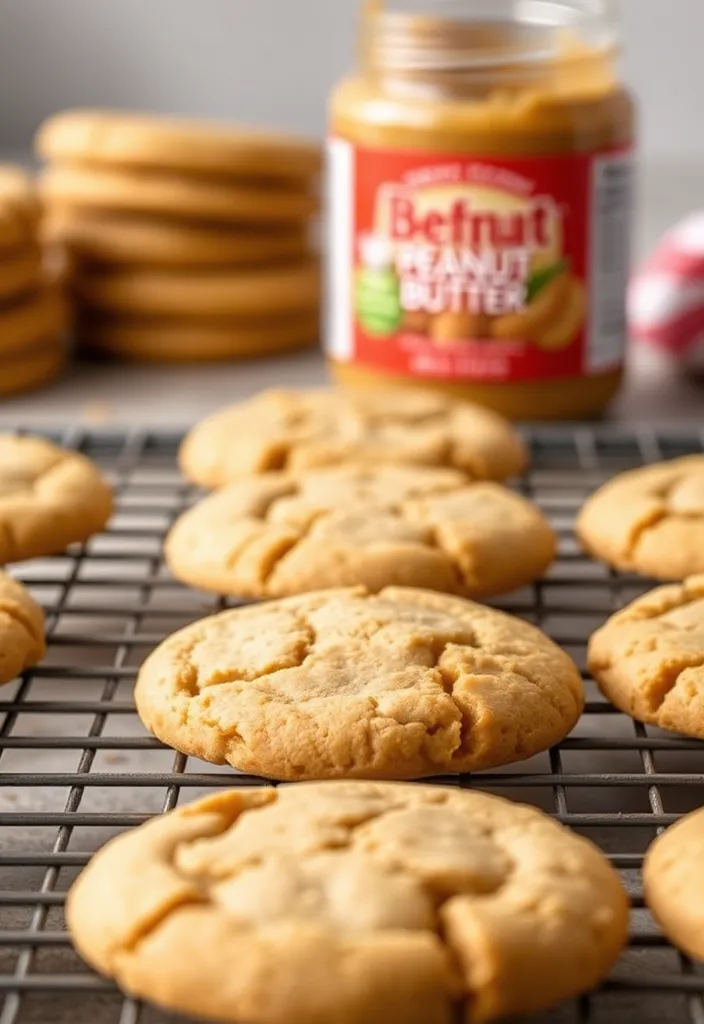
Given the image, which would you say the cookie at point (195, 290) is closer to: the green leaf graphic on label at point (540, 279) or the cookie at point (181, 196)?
the cookie at point (181, 196)

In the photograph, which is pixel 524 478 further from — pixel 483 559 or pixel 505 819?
pixel 505 819

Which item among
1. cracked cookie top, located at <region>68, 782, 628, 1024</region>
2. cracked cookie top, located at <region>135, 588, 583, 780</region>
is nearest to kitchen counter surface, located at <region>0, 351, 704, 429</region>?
cracked cookie top, located at <region>135, 588, 583, 780</region>

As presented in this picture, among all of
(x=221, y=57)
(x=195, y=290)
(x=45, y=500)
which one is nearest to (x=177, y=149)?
(x=195, y=290)

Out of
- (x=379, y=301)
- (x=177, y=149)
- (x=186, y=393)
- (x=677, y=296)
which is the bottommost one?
(x=186, y=393)

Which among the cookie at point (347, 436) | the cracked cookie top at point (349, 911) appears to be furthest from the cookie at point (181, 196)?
the cracked cookie top at point (349, 911)

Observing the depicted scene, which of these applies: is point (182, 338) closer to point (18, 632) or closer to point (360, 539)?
point (360, 539)

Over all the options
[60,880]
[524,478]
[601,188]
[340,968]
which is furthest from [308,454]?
[340,968]
